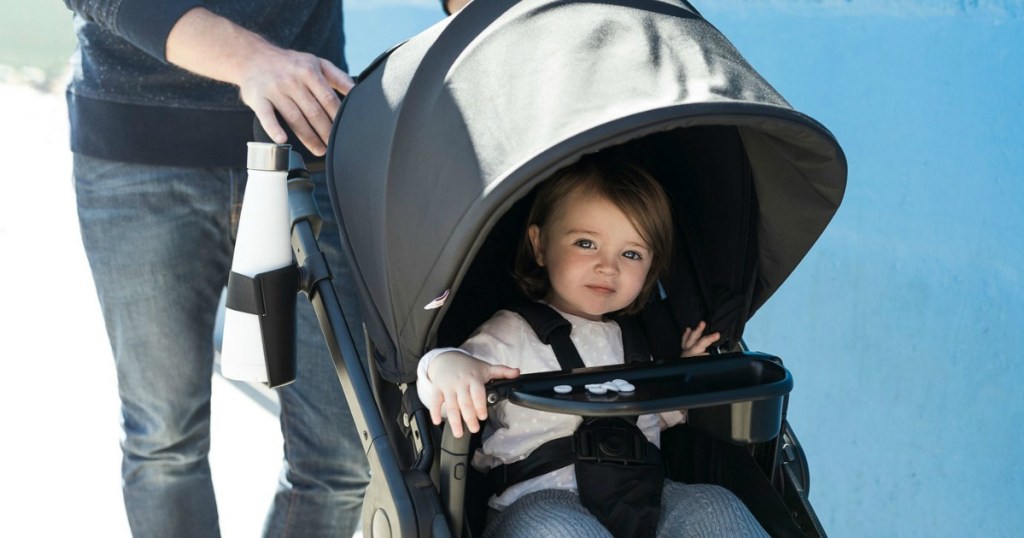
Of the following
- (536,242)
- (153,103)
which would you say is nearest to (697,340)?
(536,242)

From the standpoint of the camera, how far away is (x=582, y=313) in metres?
2.14

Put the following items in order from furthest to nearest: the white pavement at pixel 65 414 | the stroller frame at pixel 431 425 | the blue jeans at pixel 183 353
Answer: the white pavement at pixel 65 414 → the blue jeans at pixel 183 353 → the stroller frame at pixel 431 425

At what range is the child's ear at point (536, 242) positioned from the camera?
2.13 m

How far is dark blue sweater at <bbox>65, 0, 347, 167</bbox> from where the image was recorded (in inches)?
83.3

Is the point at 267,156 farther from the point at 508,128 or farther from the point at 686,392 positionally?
the point at 686,392

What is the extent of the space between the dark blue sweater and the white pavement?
1.47 metres

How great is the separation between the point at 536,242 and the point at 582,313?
162mm

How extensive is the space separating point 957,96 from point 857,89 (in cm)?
26

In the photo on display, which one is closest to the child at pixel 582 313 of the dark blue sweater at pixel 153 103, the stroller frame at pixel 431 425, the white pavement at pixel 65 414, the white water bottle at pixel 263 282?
the stroller frame at pixel 431 425

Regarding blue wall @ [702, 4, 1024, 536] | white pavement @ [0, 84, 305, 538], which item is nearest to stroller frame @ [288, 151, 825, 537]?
blue wall @ [702, 4, 1024, 536]

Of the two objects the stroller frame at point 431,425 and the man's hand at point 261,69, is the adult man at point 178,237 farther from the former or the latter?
the stroller frame at point 431,425

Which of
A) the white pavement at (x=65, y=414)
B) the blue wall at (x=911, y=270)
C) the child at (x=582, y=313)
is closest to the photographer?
the child at (x=582, y=313)

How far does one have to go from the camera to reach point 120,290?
2.18 meters

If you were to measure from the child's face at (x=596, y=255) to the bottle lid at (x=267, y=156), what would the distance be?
1.81 feet
